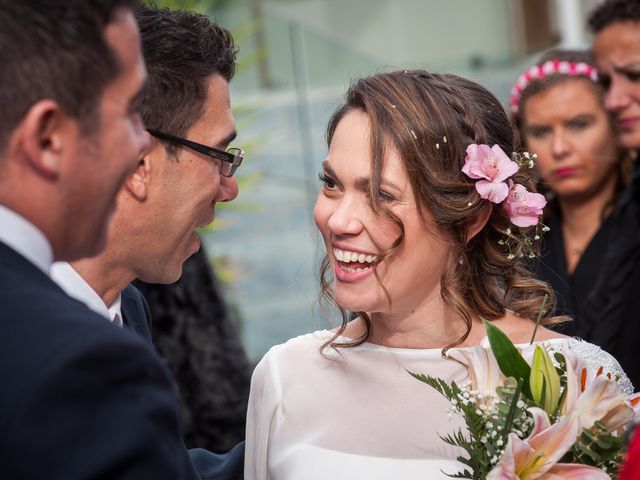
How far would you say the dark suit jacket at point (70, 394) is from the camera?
1.52 metres

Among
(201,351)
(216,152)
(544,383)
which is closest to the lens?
(544,383)

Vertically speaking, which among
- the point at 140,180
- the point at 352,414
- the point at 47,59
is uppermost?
the point at 47,59

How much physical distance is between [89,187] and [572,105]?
12.2ft

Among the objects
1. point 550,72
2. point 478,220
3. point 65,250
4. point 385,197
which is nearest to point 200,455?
point 385,197

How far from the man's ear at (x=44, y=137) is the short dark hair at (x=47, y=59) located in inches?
0.6

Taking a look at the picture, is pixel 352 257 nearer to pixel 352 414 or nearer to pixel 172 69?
pixel 352 414

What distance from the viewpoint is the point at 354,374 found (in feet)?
10.4

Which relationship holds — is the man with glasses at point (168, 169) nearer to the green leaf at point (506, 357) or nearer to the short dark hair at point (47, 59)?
the green leaf at point (506, 357)

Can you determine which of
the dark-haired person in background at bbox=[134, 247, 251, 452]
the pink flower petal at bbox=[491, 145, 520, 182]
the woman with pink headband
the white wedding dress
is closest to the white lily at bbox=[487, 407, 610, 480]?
the white wedding dress

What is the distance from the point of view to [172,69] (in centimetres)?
301

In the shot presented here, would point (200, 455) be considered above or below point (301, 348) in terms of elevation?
below

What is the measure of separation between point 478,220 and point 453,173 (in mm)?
196

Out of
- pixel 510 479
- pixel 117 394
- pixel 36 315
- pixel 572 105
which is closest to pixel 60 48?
pixel 36 315

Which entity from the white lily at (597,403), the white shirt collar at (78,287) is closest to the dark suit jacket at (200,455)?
the white shirt collar at (78,287)
